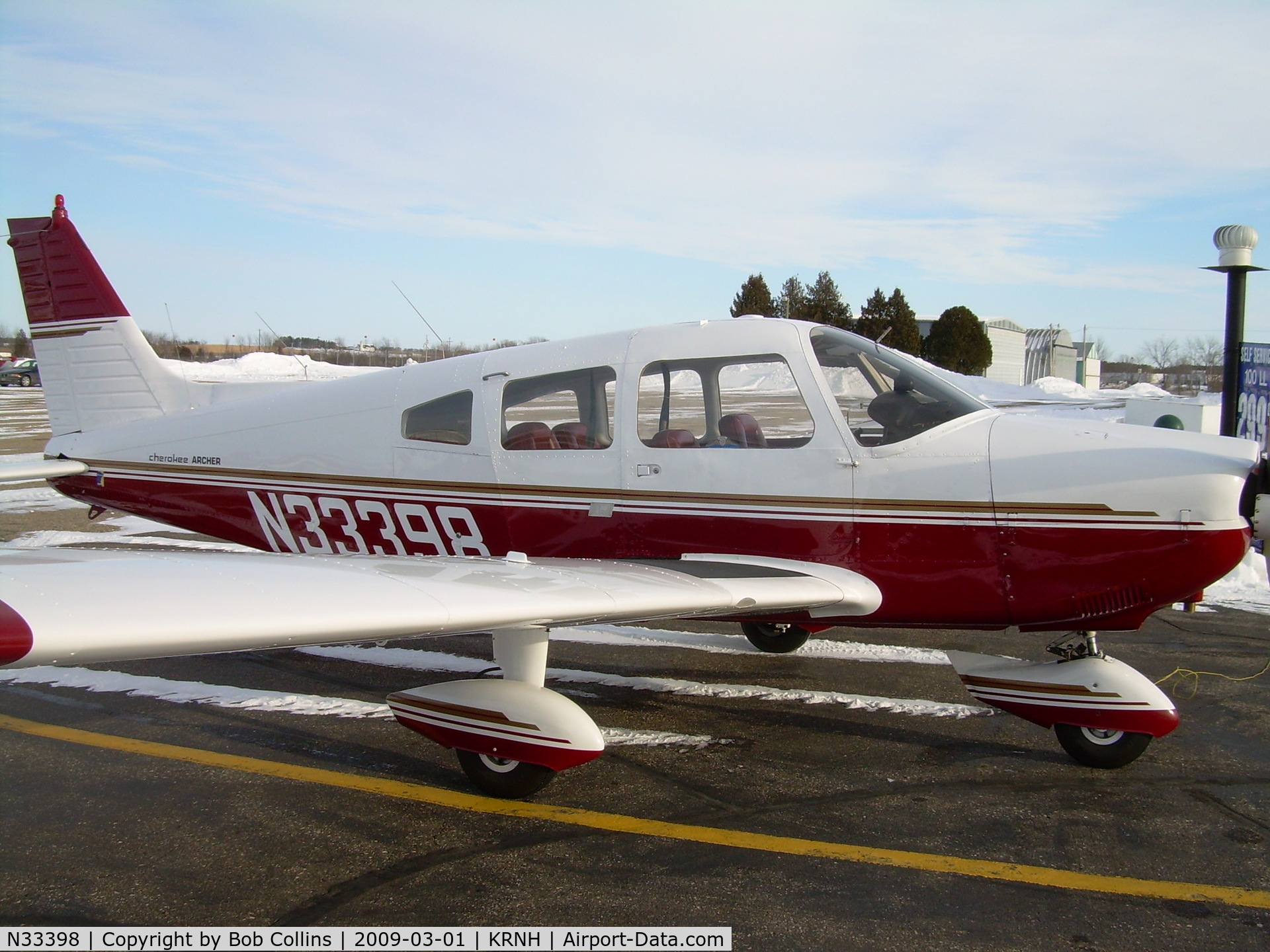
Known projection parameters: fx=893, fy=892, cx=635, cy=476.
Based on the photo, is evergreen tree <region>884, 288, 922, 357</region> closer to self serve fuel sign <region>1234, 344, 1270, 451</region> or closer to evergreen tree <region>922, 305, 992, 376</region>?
evergreen tree <region>922, 305, 992, 376</region>

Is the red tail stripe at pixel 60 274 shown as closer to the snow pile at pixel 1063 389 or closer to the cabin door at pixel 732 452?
the cabin door at pixel 732 452

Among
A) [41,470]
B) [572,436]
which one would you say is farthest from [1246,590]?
[41,470]

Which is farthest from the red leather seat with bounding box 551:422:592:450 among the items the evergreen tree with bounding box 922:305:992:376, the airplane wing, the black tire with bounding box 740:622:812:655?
the evergreen tree with bounding box 922:305:992:376

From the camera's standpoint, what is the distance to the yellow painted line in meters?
3.04

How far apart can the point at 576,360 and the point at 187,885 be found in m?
2.99

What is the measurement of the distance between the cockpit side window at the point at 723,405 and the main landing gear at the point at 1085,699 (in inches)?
59.6

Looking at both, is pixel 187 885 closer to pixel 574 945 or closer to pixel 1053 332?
pixel 574 945

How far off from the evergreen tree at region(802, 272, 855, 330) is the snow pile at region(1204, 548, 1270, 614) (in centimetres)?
2955

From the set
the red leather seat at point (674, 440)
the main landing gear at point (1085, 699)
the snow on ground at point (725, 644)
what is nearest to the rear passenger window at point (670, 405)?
the red leather seat at point (674, 440)

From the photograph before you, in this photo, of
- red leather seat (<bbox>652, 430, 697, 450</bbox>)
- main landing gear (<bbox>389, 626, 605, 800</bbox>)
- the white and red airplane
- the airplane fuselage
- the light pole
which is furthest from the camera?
the light pole

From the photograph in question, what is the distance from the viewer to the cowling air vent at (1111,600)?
3959mm

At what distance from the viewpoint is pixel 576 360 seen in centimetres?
488

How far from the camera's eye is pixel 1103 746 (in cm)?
407

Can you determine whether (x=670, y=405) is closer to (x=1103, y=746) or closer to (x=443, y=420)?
(x=443, y=420)
